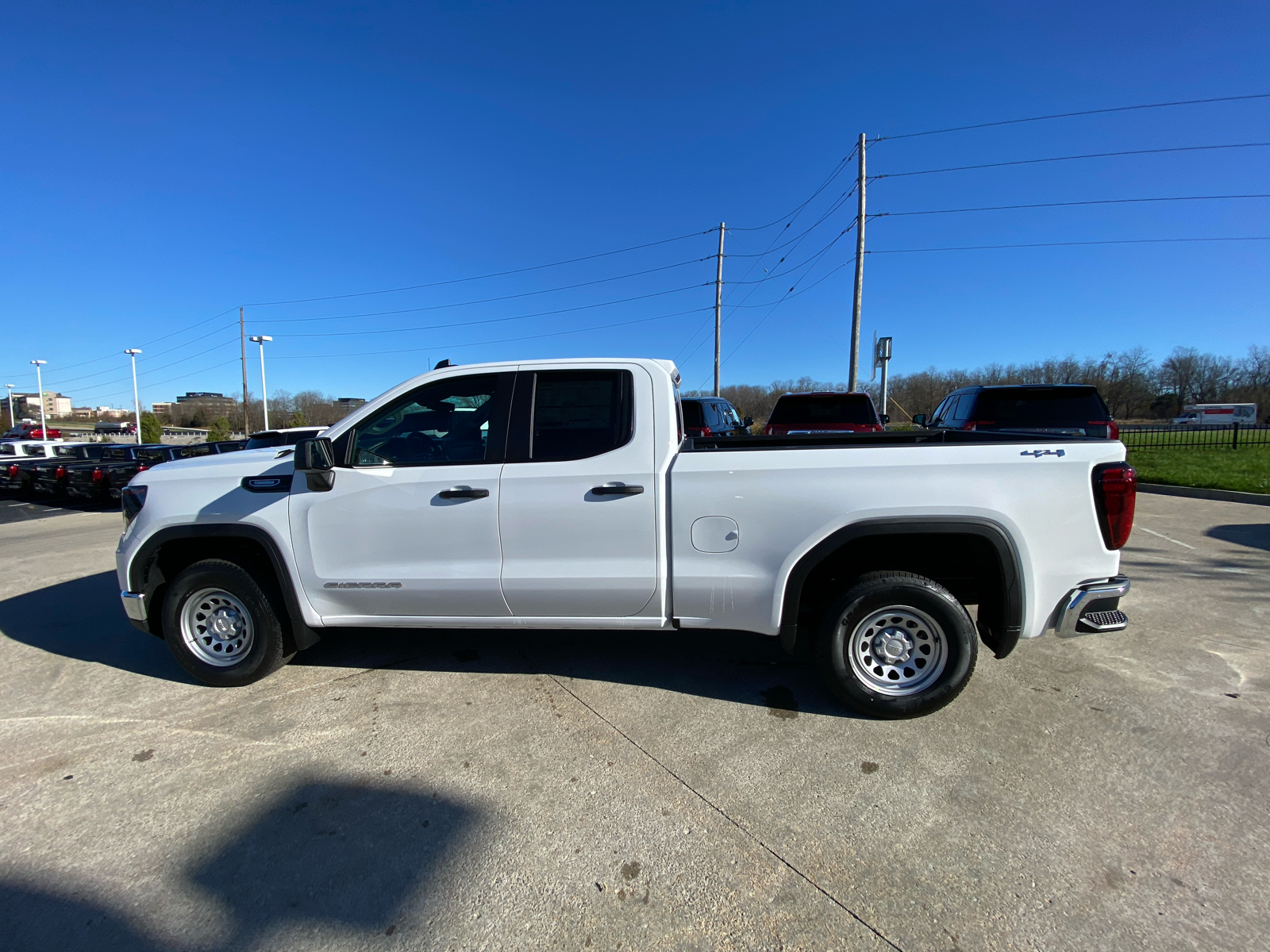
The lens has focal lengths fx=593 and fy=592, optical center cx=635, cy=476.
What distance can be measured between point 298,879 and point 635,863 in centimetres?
124

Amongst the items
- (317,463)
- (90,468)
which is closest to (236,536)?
(317,463)

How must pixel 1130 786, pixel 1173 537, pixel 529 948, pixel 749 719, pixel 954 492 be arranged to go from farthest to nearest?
1. pixel 1173 537
2. pixel 749 719
3. pixel 954 492
4. pixel 1130 786
5. pixel 529 948

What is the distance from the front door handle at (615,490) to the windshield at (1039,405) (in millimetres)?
6557

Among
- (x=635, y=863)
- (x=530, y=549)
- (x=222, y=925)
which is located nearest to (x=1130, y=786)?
(x=635, y=863)

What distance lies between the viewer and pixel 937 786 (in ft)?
8.66

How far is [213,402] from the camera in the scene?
79.9 m

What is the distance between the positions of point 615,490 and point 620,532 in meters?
0.23

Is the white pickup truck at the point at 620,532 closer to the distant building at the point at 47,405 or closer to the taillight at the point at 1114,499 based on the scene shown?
the taillight at the point at 1114,499

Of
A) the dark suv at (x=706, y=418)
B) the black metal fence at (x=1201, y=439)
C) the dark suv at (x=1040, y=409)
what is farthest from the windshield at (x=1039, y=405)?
the black metal fence at (x=1201, y=439)

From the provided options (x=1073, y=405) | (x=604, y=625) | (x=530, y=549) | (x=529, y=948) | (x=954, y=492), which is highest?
(x=1073, y=405)

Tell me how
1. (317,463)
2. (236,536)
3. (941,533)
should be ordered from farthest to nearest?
(236,536), (317,463), (941,533)

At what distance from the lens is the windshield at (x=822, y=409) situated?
32.3 ft

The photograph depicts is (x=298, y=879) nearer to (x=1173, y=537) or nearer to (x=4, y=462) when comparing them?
(x=1173, y=537)

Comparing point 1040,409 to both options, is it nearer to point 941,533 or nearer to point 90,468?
point 941,533
